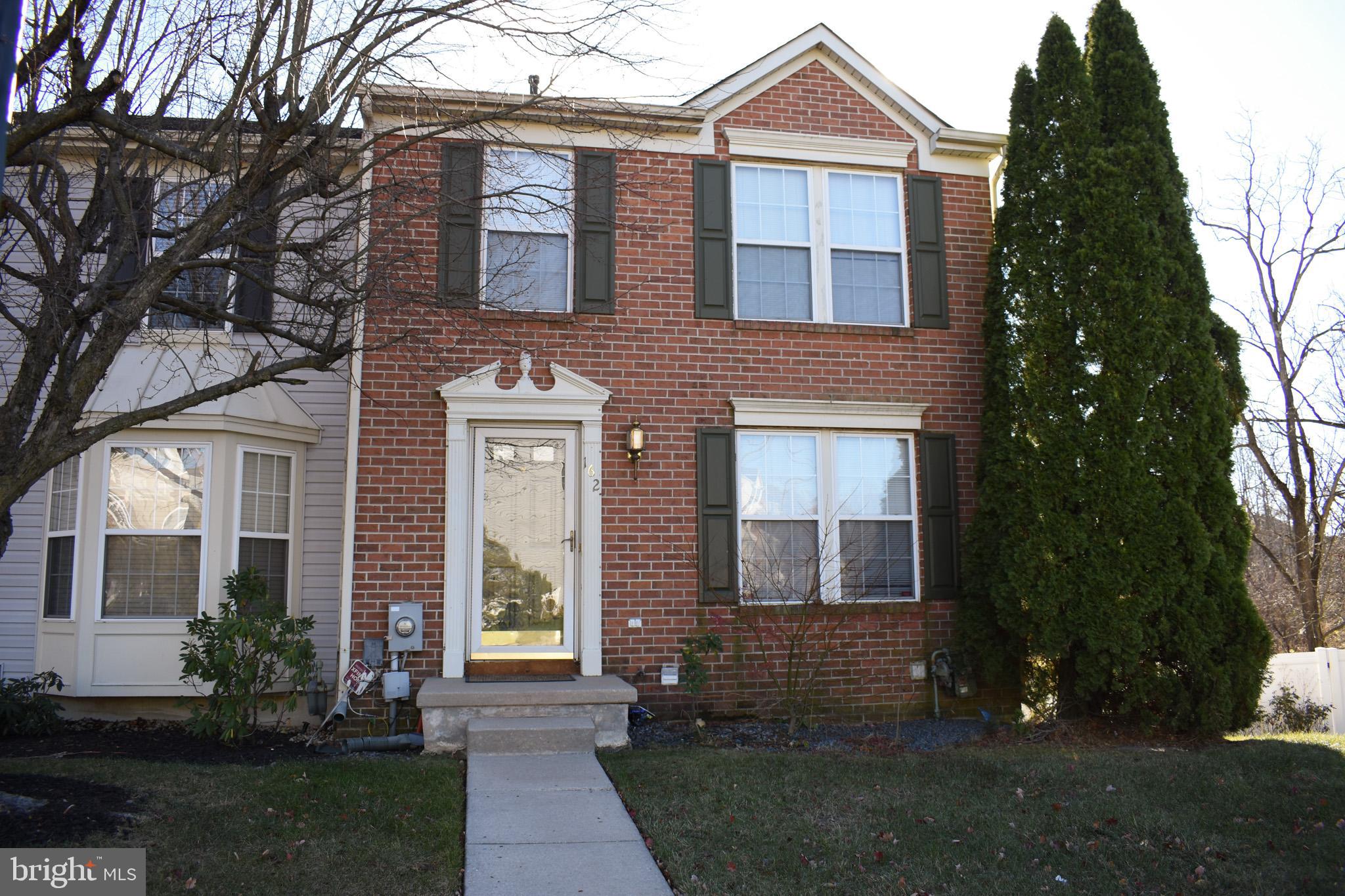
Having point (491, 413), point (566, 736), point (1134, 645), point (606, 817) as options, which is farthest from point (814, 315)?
point (606, 817)

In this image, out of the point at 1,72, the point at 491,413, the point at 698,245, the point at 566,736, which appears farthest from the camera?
the point at 698,245

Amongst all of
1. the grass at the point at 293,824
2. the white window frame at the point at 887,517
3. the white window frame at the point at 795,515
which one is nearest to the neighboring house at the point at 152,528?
the grass at the point at 293,824

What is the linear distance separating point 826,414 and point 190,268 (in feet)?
17.1

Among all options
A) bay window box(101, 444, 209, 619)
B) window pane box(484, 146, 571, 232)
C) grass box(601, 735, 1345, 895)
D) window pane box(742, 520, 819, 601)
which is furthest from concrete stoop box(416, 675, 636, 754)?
window pane box(484, 146, 571, 232)

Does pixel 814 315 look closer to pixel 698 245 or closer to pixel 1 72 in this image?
pixel 698 245

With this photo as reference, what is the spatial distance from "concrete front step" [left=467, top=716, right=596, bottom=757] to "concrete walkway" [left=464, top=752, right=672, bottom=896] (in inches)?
7.3

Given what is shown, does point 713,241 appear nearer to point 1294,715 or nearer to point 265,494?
point 265,494

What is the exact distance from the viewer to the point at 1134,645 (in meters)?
7.57

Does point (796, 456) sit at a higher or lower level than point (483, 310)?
lower

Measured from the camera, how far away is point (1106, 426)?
26.0 ft

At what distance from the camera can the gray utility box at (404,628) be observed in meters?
7.84

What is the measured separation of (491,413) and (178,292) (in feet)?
9.92

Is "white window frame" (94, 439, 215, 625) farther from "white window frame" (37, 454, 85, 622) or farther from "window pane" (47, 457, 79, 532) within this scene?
"window pane" (47, 457, 79, 532)

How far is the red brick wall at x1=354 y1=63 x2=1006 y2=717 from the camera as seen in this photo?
8.05 meters
